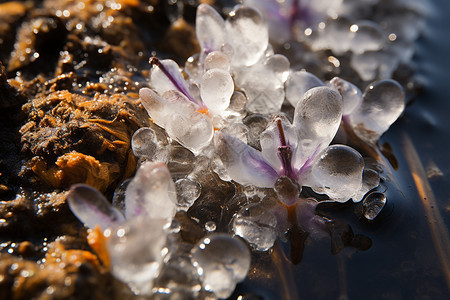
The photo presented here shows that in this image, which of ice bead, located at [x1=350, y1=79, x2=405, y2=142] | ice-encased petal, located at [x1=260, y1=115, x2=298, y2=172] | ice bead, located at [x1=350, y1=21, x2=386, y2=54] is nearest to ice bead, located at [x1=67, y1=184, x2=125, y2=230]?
ice-encased petal, located at [x1=260, y1=115, x2=298, y2=172]

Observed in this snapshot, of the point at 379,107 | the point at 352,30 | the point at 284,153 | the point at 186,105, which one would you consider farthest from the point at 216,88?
the point at 352,30

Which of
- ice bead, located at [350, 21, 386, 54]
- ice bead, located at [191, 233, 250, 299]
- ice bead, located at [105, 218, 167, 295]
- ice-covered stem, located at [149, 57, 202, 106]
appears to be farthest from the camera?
ice bead, located at [350, 21, 386, 54]

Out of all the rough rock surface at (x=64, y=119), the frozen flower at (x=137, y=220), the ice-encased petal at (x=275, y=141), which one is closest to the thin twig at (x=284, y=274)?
the ice-encased petal at (x=275, y=141)

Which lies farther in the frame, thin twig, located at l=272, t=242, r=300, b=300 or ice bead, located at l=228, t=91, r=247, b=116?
ice bead, located at l=228, t=91, r=247, b=116

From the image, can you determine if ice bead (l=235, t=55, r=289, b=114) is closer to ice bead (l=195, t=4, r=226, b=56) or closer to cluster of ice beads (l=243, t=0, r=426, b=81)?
ice bead (l=195, t=4, r=226, b=56)

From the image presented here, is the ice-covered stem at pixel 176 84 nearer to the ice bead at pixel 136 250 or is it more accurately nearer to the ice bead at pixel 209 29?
the ice bead at pixel 209 29

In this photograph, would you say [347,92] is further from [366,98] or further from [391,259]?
[391,259]
